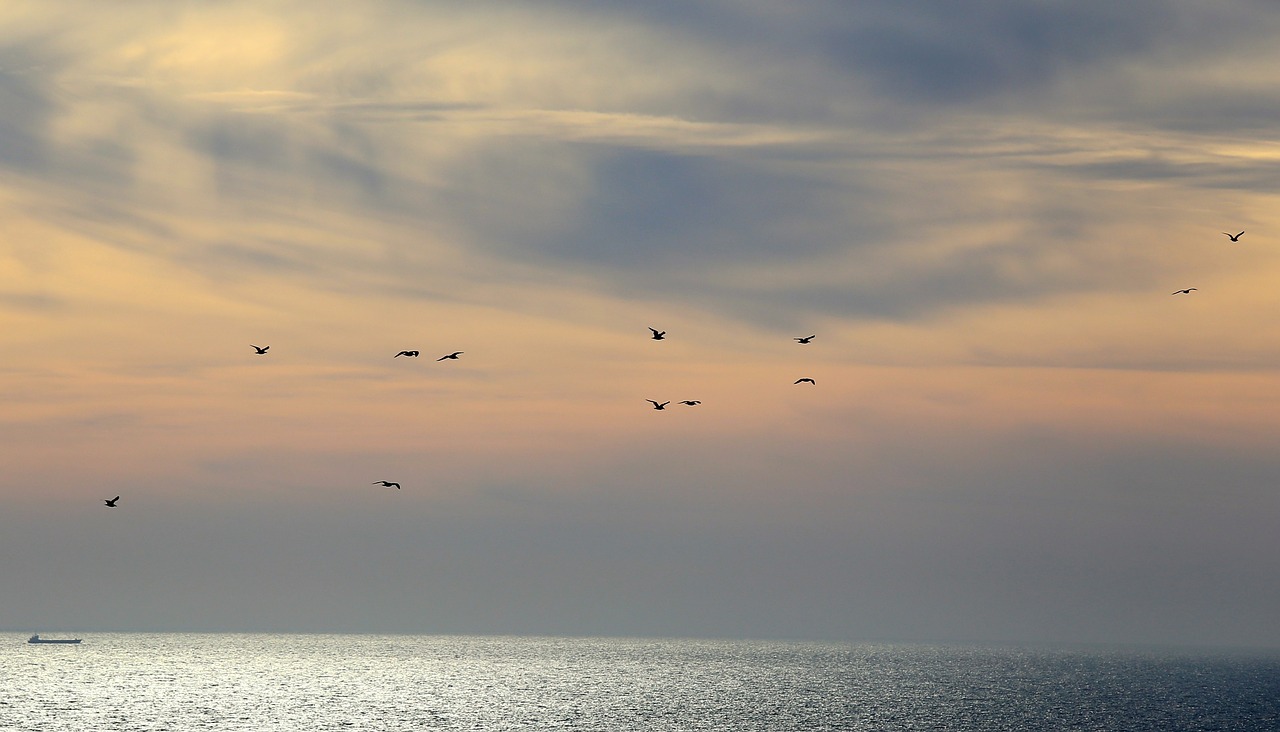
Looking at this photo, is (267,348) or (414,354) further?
(267,348)

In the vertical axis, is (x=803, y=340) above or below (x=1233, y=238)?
below

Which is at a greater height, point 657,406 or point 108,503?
point 657,406

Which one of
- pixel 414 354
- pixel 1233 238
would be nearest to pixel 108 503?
pixel 414 354

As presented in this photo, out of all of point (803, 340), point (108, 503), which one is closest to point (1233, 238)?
point (803, 340)

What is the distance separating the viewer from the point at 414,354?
10694 centimetres

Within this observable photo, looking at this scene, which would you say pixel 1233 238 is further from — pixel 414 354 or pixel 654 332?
pixel 414 354

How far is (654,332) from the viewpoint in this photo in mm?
112125

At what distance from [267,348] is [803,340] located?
4929 centimetres

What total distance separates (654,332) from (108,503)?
49911 millimetres

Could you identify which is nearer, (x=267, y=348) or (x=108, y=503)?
(x=108, y=503)

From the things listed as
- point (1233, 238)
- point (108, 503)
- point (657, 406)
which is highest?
point (1233, 238)

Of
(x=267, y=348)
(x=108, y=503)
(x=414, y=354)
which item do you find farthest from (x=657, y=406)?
(x=108, y=503)

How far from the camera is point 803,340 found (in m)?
112

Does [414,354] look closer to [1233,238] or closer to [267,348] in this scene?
[267,348]
